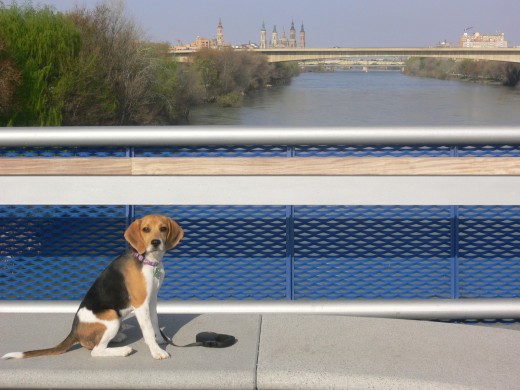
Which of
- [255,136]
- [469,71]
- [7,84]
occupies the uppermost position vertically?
[255,136]

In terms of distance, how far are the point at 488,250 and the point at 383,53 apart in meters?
80.6

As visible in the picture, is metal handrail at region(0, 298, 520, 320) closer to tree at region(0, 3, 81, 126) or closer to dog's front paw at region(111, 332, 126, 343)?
dog's front paw at region(111, 332, 126, 343)

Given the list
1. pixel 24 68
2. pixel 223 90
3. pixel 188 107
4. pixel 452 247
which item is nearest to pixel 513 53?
pixel 223 90

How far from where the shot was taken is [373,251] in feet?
15.1

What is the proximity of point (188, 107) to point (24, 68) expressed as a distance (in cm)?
1860

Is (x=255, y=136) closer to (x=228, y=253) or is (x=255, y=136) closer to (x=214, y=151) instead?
(x=214, y=151)

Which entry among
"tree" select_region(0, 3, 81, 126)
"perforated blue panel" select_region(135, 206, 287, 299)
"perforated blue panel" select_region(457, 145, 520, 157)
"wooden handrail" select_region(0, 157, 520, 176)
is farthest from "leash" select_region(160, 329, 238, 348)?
"tree" select_region(0, 3, 81, 126)

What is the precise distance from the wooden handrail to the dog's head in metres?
0.64

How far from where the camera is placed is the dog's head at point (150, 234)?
11.7 feet

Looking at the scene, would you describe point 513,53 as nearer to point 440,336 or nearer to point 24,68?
point 24,68

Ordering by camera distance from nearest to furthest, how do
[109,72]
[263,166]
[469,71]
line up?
[263,166], [109,72], [469,71]

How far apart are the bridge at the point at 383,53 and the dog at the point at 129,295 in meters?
69.3

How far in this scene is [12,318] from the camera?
4.39 m

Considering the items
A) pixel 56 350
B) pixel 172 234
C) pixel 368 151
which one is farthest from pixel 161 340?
pixel 368 151
